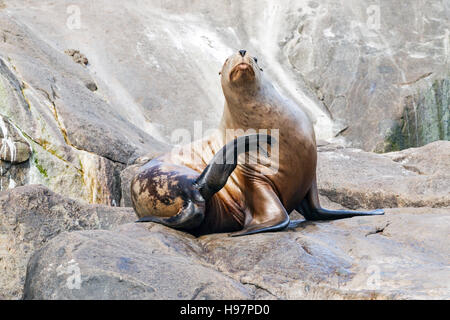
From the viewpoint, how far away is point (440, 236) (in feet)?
12.3

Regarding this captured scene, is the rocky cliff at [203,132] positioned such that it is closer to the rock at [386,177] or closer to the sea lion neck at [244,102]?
the rock at [386,177]

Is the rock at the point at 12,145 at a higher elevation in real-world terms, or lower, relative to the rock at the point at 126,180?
higher

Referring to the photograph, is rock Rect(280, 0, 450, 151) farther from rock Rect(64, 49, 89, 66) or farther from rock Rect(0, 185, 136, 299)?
rock Rect(0, 185, 136, 299)

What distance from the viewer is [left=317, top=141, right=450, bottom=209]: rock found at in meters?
5.93

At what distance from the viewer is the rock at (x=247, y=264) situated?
8.23 feet

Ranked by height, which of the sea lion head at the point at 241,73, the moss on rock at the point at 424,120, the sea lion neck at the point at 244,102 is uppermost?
the sea lion head at the point at 241,73

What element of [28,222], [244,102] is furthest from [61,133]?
[244,102]

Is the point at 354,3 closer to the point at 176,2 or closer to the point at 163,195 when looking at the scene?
the point at 176,2

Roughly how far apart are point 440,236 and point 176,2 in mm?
15361

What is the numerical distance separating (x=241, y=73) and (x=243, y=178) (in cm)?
75

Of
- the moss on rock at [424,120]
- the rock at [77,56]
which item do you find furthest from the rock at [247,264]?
the moss on rock at [424,120]

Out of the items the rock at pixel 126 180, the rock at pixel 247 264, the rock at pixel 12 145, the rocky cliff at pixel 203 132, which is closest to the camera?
the rock at pixel 247 264

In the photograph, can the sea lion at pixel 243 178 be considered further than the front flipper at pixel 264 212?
Yes
